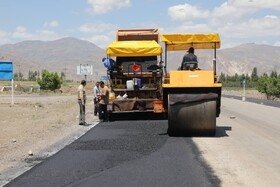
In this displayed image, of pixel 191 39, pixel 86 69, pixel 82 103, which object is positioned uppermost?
pixel 191 39

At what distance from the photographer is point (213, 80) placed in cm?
1453

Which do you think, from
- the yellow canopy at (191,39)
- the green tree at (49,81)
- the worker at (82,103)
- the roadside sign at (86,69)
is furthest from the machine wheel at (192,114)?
the green tree at (49,81)

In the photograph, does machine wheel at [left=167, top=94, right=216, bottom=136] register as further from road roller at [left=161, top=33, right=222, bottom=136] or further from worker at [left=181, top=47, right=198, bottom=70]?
worker at [left=181, top=47, right=198, bottom=70]

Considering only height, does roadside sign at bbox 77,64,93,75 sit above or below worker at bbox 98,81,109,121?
above

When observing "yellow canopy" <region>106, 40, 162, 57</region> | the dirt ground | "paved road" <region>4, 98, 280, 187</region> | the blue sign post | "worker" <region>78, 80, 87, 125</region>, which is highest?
"yellow canopy" <region>106, 40, 162, 57</region>

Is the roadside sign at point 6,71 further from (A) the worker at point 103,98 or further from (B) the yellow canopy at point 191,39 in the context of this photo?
(B) the yellow canopy at point 191,39

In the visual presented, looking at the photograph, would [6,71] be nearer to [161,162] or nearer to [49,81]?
[161,162]

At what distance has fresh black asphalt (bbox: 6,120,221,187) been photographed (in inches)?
323

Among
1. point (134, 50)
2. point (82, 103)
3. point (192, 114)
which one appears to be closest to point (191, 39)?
point (192, 114)

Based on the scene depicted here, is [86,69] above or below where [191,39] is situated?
below

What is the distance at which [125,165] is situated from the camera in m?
9.76

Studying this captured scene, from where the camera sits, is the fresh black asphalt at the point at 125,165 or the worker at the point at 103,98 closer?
the fresh black asphalt at the point at 125,165

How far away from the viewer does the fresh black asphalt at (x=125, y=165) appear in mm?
8203

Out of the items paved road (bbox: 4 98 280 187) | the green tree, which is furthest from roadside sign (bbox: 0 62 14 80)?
the green tree
